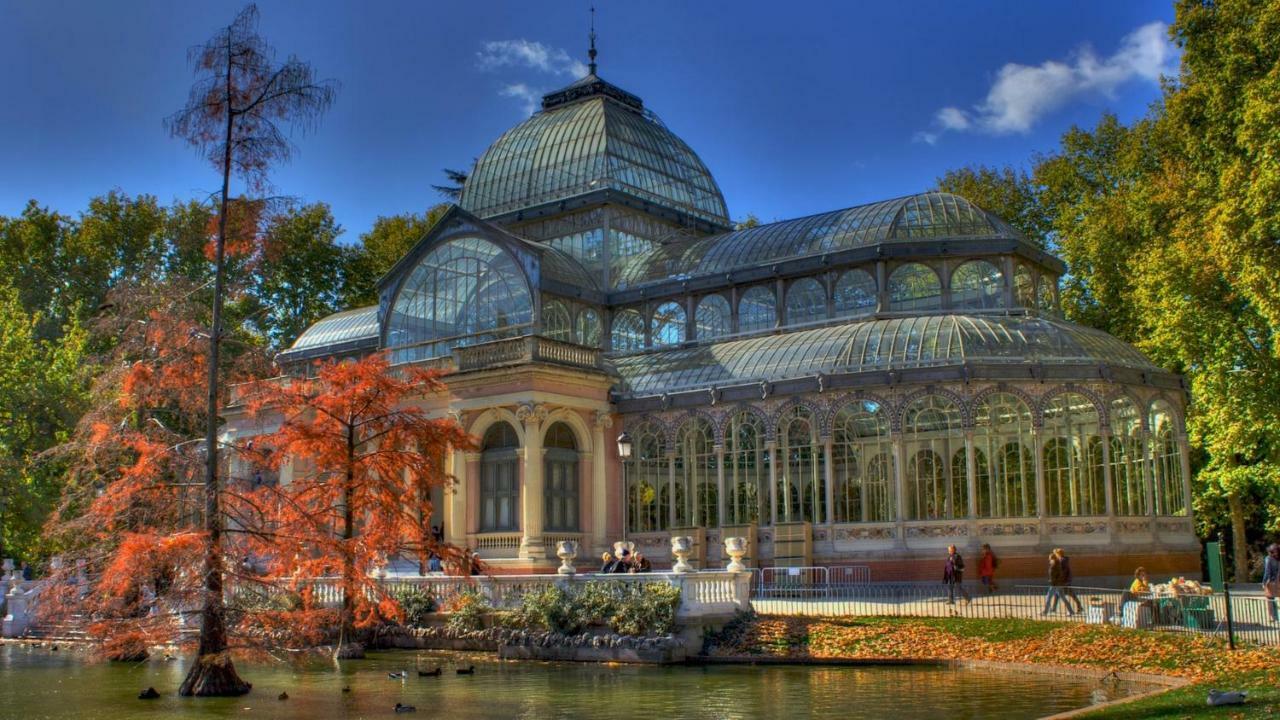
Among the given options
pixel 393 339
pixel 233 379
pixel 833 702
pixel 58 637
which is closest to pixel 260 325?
pixel 393 339

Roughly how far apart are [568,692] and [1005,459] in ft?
55.5


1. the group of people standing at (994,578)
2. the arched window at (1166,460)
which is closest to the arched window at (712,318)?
the group of people standing at (994,578)

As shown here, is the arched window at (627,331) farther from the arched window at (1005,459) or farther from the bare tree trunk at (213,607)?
the bare tree trunk at (213,607)

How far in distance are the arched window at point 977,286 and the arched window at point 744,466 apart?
25.0 feet

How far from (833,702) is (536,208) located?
3060cm

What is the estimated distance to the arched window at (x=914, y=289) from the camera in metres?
36.8

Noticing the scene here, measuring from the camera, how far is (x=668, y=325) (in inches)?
1633

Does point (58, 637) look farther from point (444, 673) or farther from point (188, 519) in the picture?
point (444, 673)

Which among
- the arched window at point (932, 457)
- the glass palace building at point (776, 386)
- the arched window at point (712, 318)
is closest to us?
the glass palace building at point (776, 386)

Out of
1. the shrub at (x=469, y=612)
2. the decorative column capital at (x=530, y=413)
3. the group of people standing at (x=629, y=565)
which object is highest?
the decorative column capital at (x=530, y=413)

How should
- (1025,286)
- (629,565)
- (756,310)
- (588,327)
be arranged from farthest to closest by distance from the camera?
1. (588,327)
2. (756,310)
3. (1025,286)
4. (629,565)

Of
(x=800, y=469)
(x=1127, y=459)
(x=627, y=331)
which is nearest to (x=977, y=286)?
(x=1127, y=459)

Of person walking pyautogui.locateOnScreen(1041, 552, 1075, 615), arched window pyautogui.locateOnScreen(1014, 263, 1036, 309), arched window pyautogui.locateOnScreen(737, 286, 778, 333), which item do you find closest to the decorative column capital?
arched window pyautogui.locateOnScreen(737, 286, 778, 333)

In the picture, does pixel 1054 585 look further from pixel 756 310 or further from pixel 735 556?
pixel 756 310
